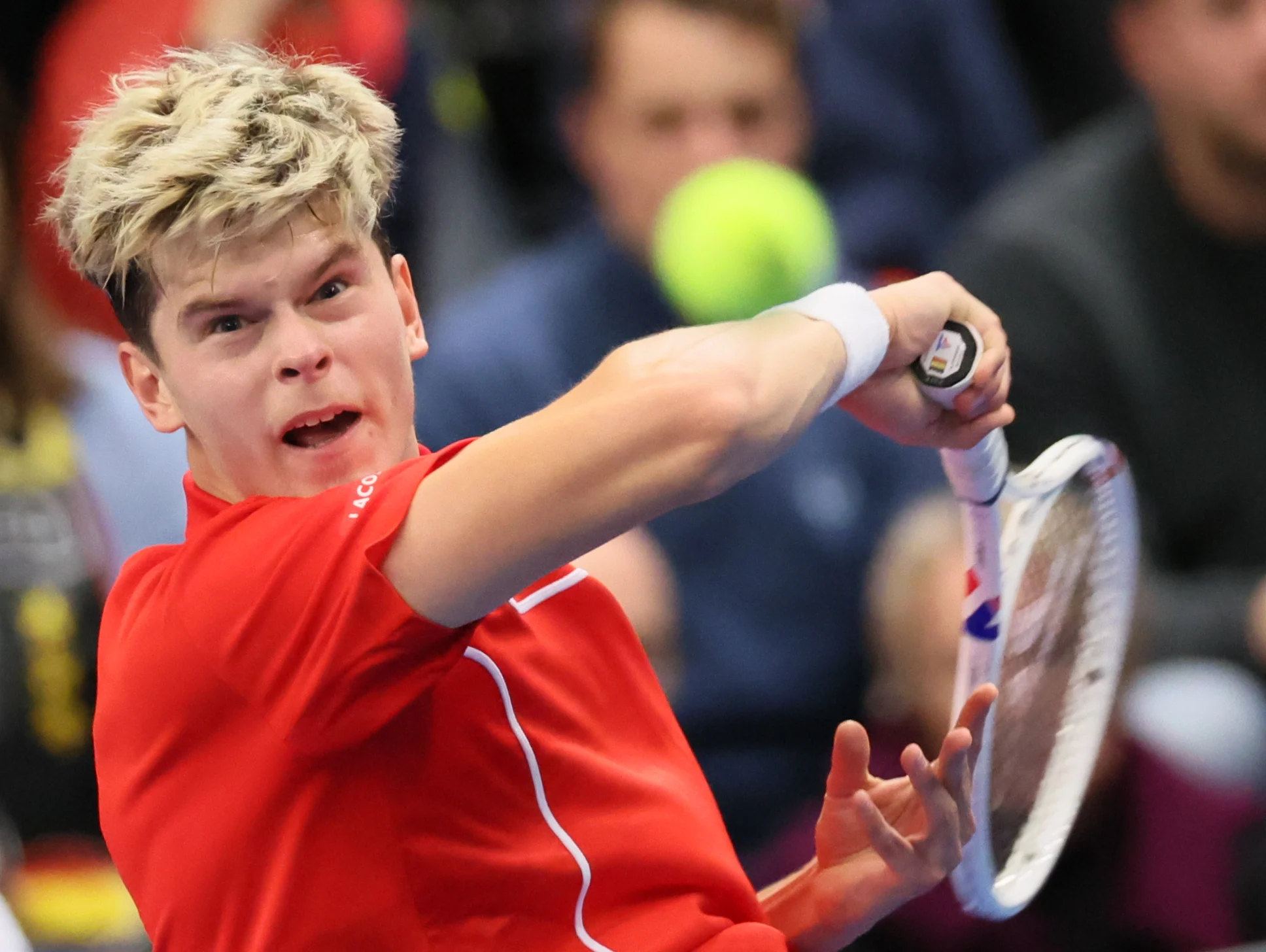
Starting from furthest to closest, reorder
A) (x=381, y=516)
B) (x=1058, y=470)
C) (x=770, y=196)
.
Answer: (x=770, y=196) < (x=1058, y=470) < (x=381, y=516)

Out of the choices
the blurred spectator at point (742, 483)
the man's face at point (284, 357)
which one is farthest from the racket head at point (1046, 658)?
the blurred spectator at point (742, 483)

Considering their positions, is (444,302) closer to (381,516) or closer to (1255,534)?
(1255,534)

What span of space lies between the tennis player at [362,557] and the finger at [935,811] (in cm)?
14

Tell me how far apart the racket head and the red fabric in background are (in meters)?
1.02

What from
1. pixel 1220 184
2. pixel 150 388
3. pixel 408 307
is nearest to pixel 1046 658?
pixel 408 307

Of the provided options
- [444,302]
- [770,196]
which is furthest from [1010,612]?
[444,302]

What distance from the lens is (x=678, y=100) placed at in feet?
7.54

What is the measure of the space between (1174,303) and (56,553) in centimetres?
142

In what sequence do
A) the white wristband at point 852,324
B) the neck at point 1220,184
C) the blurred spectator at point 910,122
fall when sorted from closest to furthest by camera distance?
the white wristband at point 852,324 → the neck at point 1220,184 → the blurred spectator at point 910,122

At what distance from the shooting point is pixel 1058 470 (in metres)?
1.27

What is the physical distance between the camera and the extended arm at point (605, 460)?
85 cm

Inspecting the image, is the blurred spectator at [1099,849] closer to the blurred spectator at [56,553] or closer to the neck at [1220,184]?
the neck at [1220,184]

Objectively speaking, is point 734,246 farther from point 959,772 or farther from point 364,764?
point 364,764

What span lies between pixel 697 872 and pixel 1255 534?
59.7 inches
